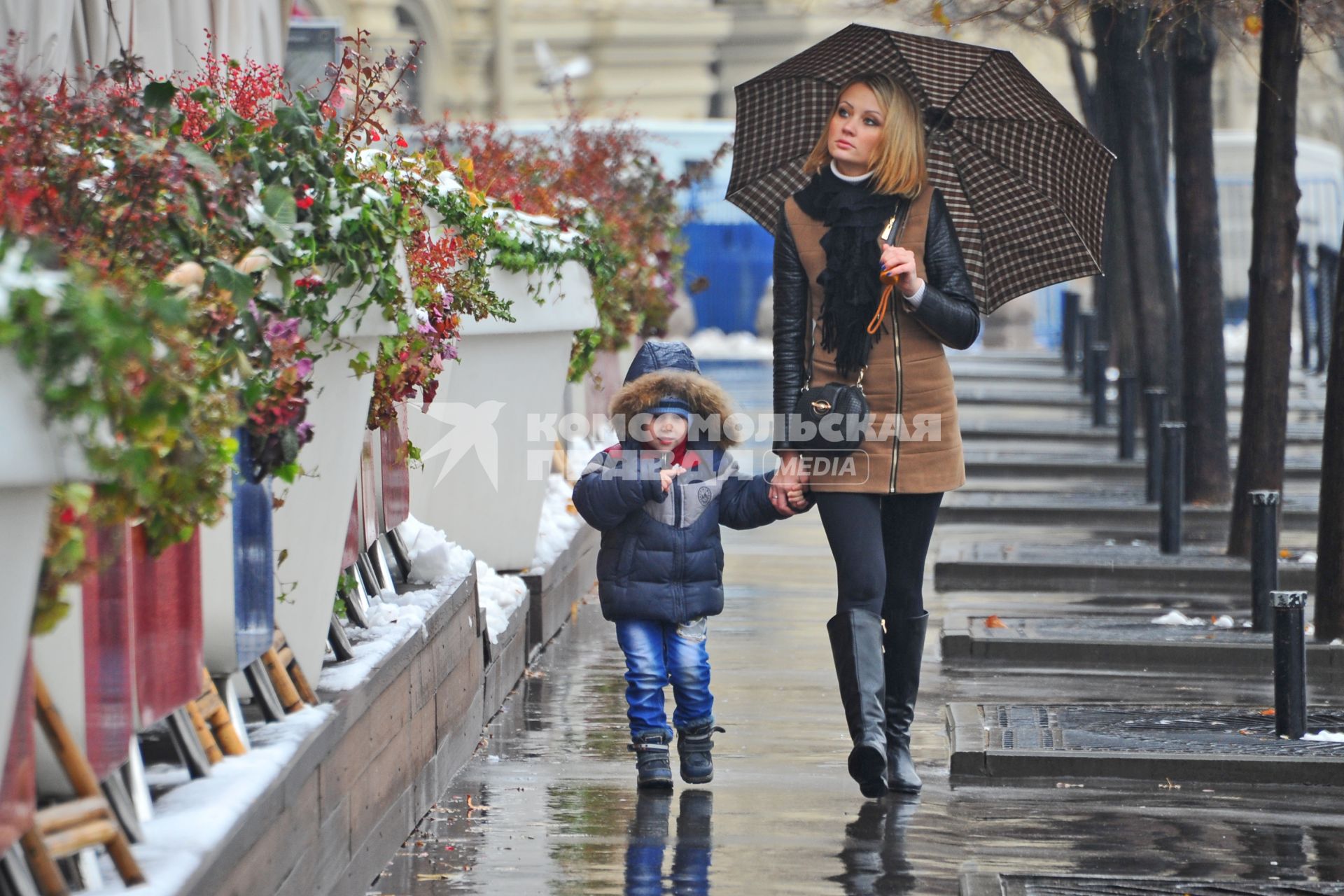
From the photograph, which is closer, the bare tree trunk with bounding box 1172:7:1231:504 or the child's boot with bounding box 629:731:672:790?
the child's boot with bounding box 629:731:672:790

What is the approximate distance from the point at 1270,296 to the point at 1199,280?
211cm

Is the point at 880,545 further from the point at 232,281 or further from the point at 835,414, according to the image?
the point at 232,281

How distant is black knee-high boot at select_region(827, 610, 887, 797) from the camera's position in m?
5.64

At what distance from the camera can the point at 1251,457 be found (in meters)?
10.7

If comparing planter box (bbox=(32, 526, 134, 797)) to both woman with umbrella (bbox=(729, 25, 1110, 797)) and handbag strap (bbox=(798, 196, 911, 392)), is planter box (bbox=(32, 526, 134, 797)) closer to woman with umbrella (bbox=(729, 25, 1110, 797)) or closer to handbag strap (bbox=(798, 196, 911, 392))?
woman with umbrella (bbox=(729, 25, 1110, 797))

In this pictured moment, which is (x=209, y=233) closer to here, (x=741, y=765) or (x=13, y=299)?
(x=13, y=299)

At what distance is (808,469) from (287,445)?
1.85 metres

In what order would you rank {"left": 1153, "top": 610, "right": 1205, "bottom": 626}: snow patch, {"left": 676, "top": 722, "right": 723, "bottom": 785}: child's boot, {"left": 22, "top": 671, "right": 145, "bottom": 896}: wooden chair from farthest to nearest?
{"left": 1153, "top": 610, "right": 1205, "bottom": 626}: snow patch, {"left": 676, "top": 722, "right": 723, "bottom": 785}: child's boot, {"left": 22, "top": 671, "right": 145, "bottom": 896}: wooden chair

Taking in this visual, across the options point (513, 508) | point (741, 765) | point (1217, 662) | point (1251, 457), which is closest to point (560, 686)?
point (513, 508)

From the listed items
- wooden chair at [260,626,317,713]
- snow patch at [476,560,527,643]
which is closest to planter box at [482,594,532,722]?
snow patch at [476,560,527,643]

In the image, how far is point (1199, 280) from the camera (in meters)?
12.8

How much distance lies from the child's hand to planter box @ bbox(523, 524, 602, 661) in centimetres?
175

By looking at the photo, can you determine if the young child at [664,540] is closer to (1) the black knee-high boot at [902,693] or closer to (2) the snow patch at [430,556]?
(1) the black knee-high boot at [902,693]

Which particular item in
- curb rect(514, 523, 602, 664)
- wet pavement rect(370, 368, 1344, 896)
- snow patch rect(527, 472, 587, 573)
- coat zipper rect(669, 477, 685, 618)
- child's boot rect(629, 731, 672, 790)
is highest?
coat zipper rect(669, 477, 685, 618)
